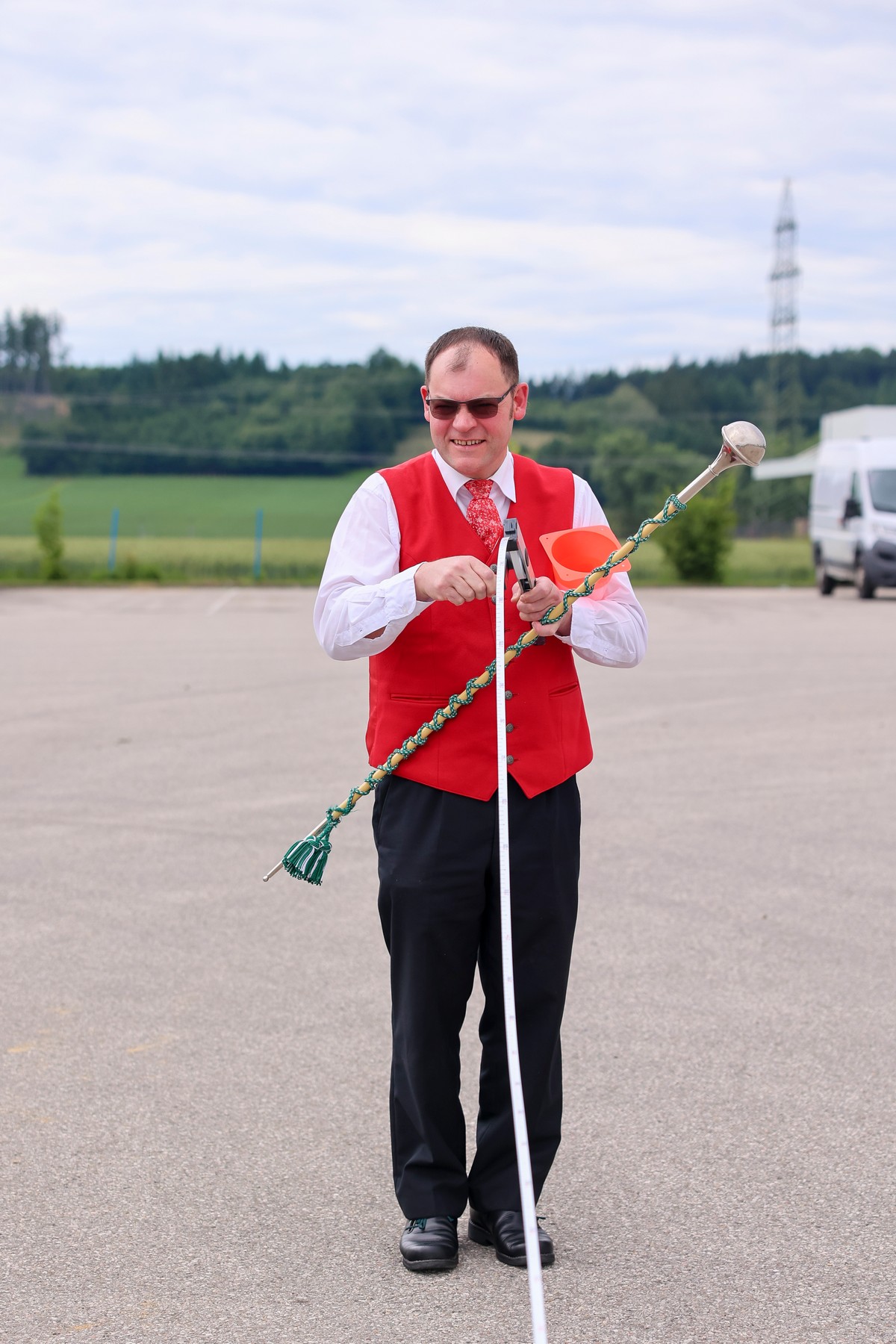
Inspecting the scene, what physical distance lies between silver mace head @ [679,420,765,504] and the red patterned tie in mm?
473

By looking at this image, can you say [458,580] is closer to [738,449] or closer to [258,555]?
[738,449]

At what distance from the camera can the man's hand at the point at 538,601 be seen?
10.1 ft

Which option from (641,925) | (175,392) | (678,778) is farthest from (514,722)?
(175,392)

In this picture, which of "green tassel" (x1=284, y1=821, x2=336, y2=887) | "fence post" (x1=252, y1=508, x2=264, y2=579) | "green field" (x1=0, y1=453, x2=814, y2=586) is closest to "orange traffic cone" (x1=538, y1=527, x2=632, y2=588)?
"green tassel" (x1=284, y1=821, x2=336, y2=887)

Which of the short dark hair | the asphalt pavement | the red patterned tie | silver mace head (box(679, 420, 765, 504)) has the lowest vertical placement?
the asphalt pavement

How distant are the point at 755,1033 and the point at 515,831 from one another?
200cm

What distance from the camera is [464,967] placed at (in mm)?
3408

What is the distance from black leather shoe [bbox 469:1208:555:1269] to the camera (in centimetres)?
337

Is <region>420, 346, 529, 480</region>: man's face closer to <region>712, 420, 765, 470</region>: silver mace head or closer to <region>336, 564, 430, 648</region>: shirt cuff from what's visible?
<region>336, 564, 430, 648</region>: shirt cuff

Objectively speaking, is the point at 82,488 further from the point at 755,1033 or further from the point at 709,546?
the point at 755,1033

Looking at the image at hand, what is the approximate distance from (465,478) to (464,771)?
2.08ft

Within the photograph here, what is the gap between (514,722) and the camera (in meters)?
3.30

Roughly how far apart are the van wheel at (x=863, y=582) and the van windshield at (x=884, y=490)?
1.11m

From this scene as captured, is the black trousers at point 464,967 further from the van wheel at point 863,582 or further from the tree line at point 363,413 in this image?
the tree line at point 363,413
